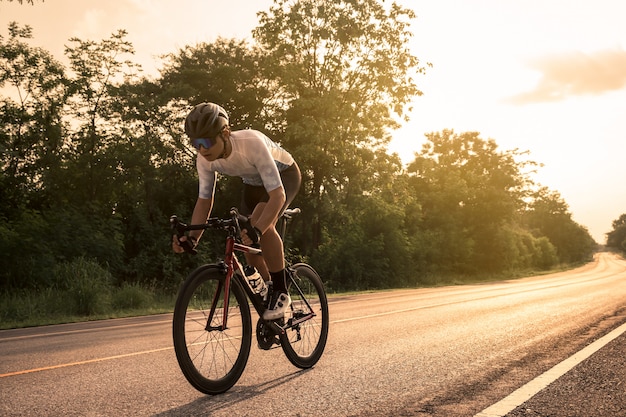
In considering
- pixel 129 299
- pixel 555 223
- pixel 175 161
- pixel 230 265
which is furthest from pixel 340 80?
pixel 555 223

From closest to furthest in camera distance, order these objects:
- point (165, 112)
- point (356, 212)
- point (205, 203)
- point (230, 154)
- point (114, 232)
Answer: point (230, 154)
point (205, 203)
point (114, 232)
point (165, 112)
point (356, 212)

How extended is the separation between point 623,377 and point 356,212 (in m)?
26.8

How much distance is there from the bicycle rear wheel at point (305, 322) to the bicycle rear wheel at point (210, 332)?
0.57 m

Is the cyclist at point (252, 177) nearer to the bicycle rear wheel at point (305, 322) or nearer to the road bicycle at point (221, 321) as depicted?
the road bicycle at point (221, 321)

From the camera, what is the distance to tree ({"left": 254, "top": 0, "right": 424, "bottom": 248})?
28234 mm

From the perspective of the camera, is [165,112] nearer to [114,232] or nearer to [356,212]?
[114,232]

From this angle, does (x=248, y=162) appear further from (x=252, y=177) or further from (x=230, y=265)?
(x=230, y=265)

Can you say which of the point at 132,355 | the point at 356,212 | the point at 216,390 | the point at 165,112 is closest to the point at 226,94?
the point at 165,112

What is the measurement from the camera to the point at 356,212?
3158 cm

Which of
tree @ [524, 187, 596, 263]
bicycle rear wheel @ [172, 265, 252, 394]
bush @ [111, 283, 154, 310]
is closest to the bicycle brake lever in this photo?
bicycle rear wheel @ [172, 265, 252, 394]

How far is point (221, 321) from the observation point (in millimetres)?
4578

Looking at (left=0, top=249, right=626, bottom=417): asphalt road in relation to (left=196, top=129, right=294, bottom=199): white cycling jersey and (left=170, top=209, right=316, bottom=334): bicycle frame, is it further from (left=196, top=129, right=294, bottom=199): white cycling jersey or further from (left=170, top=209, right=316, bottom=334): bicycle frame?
(left=196, top=129, right=294, bottom=199): white cycling jersey

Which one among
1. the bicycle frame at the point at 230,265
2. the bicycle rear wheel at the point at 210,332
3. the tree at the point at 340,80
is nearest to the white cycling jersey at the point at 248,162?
the bicycle frame at the point at 230,265

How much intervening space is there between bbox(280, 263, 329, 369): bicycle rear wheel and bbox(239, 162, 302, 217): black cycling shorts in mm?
796
